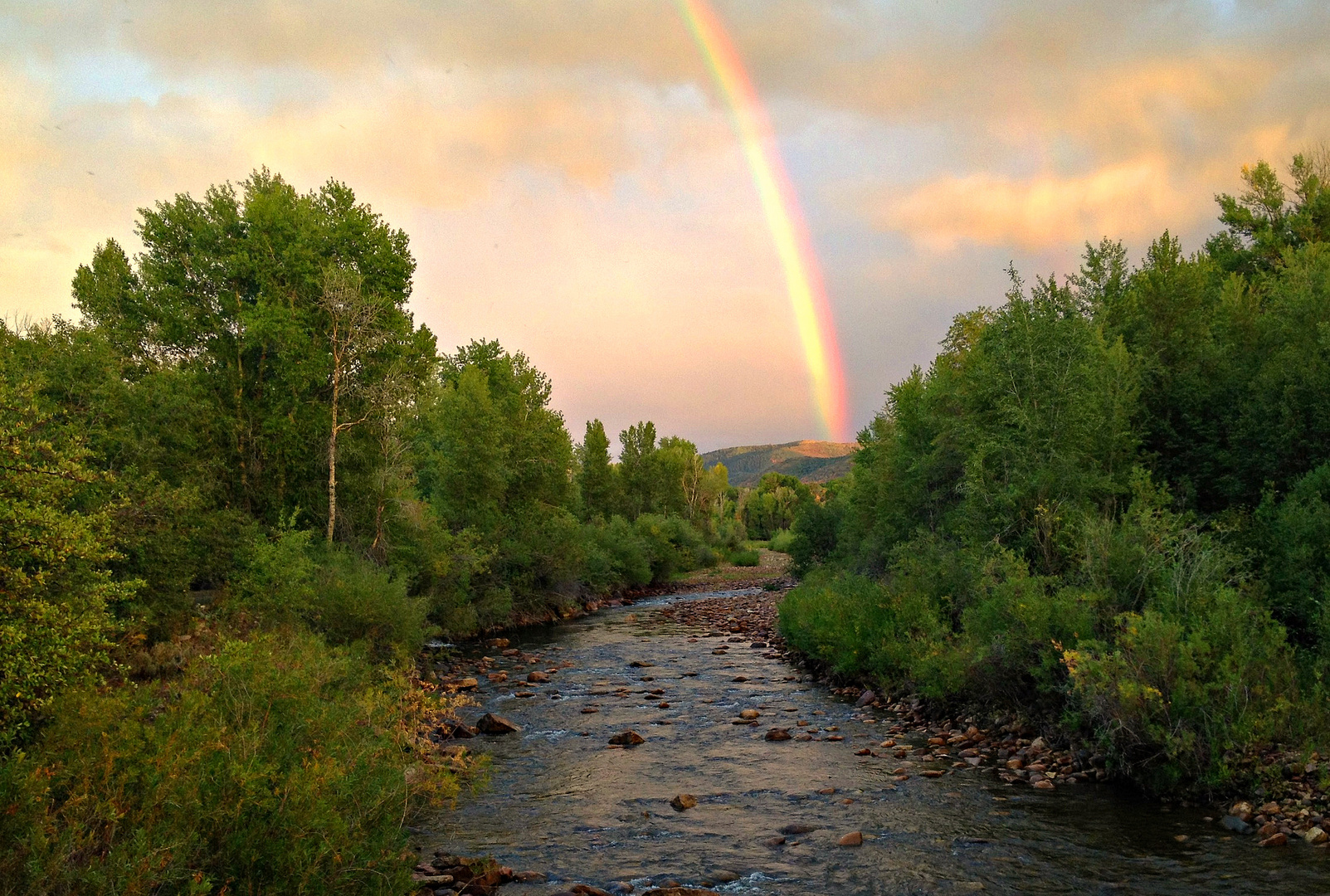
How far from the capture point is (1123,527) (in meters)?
16.5

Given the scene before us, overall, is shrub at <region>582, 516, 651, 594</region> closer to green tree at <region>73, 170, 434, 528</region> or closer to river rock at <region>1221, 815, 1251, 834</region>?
green tree at <region>73, 170, 434, 528</region>

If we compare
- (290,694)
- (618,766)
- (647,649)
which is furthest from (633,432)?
(290,694)

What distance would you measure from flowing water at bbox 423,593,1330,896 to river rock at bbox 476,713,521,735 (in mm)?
368

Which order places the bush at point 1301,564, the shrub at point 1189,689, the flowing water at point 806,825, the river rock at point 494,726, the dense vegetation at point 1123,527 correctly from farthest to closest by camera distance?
the river rock at point 494,726, the bush at point 1301,564, the dense vegetation at point 1123,527, the shrub at point 1189,689, the flowing water at point 806,825

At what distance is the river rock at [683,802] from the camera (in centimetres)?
1324

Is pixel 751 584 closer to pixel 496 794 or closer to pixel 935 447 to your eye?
pixel 935 447

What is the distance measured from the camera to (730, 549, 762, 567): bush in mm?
91438

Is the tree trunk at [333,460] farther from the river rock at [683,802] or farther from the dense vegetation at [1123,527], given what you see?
the river rock at [683,802]

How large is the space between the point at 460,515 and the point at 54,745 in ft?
117

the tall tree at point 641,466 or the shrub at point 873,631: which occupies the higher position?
the tall tree at point 641,466

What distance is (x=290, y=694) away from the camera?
9.55 meters

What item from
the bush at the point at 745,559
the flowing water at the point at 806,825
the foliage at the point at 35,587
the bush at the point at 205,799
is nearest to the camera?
the bush at the point at 205,799

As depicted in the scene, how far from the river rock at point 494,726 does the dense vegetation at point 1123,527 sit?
1000 centimetres

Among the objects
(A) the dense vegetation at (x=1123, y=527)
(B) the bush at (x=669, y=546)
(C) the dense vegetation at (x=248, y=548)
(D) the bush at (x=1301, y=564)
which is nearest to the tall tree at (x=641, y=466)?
(B) the bush at (x=669, y=546)
